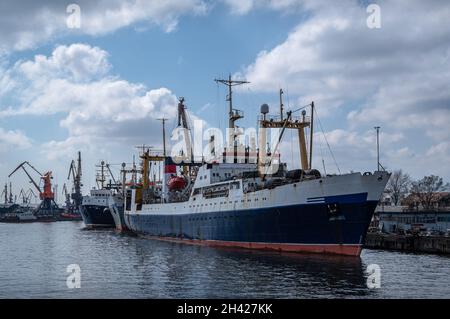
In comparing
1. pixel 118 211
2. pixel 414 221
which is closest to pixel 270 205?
pixel 414 221

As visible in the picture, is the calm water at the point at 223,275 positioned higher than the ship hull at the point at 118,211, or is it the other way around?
the ship hull at the point at 118,211

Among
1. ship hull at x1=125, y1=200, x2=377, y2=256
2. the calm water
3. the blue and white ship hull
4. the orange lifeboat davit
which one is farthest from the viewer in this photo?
the orange lifeboat davit

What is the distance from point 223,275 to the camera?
31.7 metres

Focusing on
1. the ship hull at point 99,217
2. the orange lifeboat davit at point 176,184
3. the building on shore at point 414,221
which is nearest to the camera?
the building on shore at point 414,221

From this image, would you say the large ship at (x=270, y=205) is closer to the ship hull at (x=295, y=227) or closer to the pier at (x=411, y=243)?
the ship hull at (x=295, y=227)

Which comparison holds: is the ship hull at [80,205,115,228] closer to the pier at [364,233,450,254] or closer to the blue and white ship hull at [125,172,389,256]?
the blue and white ship hull at [125,172,389,256]

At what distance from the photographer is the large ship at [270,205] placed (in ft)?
124

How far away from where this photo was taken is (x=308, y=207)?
130 feet

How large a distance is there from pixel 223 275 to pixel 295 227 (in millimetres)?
11018

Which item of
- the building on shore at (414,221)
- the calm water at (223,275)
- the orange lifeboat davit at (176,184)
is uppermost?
the orange lifeboat davit at (176,184)

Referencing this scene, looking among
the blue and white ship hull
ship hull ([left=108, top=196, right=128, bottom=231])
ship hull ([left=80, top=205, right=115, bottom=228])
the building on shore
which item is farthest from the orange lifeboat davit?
ship hull ([left=80, top=205, right=115, bottom=228])

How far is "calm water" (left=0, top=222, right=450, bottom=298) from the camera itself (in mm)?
25938

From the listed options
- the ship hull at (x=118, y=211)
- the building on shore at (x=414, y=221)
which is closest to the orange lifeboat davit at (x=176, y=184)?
the ship hull at (x=118, y=211)
